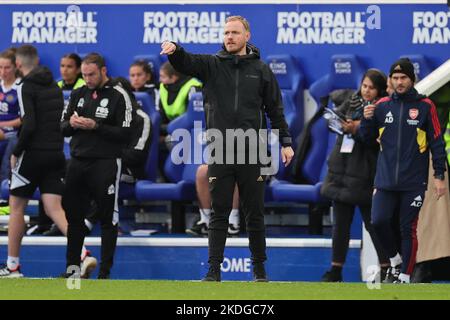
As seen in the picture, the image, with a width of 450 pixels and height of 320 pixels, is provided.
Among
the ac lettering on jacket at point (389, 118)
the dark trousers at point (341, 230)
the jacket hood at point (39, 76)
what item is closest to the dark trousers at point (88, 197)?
the jacket hood at point (39, 76)

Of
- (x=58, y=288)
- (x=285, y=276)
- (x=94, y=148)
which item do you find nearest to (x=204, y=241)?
(x=285, y=276)

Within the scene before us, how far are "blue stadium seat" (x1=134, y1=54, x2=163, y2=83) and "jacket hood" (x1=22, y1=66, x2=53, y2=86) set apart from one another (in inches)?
74.9

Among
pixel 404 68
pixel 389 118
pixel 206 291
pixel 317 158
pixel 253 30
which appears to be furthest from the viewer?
pixel 253 30

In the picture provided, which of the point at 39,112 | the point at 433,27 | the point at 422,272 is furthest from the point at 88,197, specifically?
the point at 433,27

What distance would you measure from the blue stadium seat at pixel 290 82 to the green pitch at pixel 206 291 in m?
3.91

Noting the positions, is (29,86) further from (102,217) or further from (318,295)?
(318,295)

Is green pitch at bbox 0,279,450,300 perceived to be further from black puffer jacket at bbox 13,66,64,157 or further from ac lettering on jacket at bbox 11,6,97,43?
ac lettering on jacket at bbox 11,6,97,43

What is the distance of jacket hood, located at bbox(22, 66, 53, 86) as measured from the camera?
39.2 ft

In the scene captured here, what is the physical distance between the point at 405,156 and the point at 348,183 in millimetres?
1052

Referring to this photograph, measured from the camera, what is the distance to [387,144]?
428 inches

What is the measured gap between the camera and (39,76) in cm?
1195

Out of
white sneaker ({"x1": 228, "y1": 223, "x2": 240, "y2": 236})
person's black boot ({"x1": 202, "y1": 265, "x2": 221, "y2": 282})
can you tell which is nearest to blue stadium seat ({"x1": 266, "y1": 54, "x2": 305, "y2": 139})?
white sneaker ({"x1": 228, "y1": 223, "x2": 240, "y2": 236})

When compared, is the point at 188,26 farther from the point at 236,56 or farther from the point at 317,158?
the point at 236,56

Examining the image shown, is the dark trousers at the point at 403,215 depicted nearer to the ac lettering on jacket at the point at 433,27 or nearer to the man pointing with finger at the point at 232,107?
the man pointing with finger at the point at 232,107
